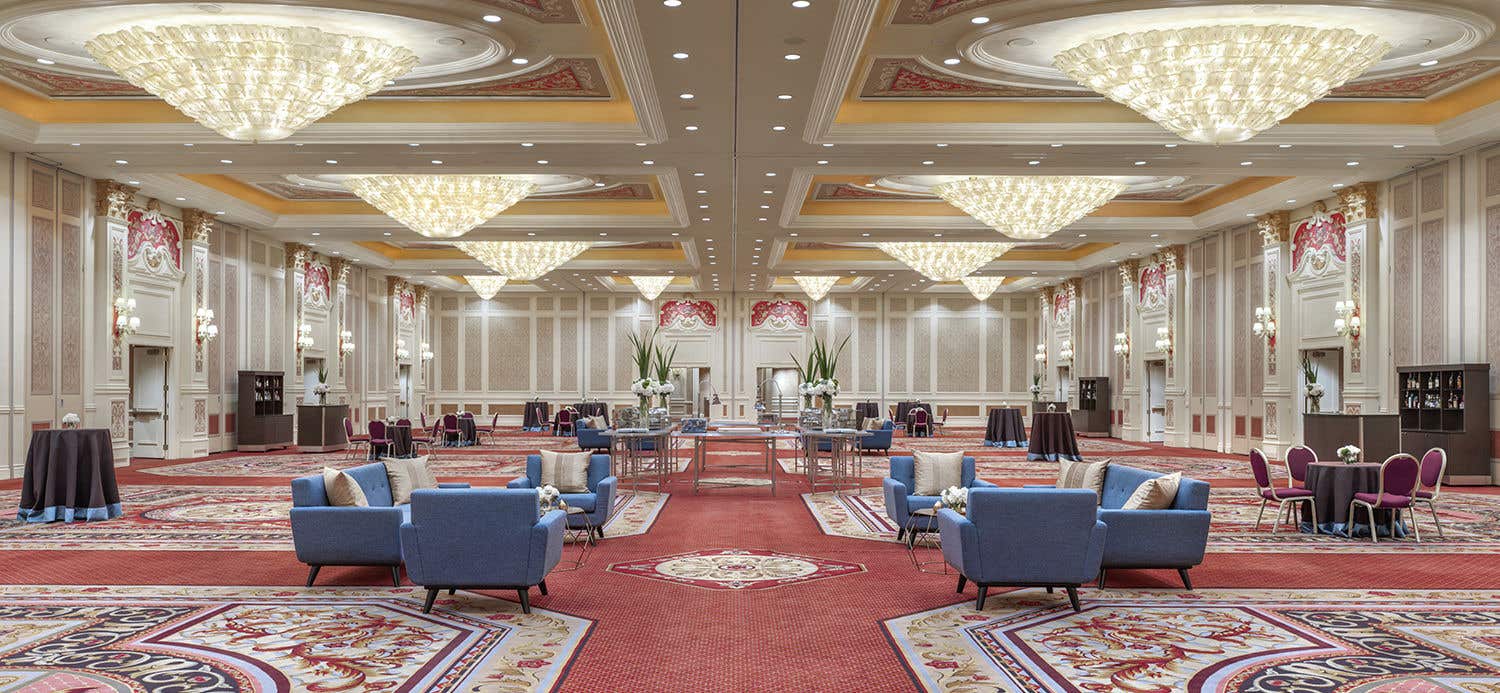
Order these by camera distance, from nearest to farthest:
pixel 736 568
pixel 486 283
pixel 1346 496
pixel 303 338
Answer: pixel 736 568 → pixel 1346 496 → pixel 303 338 → pixel 486 283

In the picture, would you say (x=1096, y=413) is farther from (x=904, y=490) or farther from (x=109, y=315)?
(x=109, y=315)

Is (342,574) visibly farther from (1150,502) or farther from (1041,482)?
(1041,482)

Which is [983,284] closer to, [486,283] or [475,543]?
[486,283]

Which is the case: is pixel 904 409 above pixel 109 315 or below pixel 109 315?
below

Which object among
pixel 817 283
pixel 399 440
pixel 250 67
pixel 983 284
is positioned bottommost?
pixel 399 440

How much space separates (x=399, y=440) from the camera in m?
15.8

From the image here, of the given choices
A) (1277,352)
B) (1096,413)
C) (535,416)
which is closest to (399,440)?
(535,416)

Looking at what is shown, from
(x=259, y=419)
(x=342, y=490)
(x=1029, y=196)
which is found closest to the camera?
(x=342, y=490)

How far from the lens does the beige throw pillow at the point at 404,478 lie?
7578 millimetres

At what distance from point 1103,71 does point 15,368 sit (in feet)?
38.6

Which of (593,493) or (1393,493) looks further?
A: (593,493)

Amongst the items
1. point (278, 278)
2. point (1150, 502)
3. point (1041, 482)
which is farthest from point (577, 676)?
point (278, 278)

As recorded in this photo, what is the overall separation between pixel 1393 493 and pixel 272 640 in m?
7.71

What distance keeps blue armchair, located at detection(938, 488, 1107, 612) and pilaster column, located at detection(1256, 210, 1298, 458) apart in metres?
11.9
